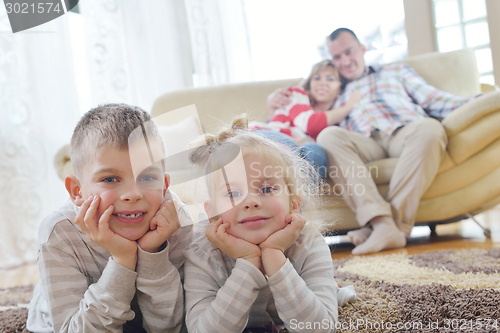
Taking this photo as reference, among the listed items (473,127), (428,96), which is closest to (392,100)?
(428,96)

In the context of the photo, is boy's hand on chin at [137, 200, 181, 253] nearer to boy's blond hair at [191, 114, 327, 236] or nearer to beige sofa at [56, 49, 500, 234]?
boy's blond hair at [191, 114, 327, 236]

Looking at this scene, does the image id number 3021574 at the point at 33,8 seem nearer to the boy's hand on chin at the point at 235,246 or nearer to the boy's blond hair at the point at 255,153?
the boy's blond hair at the point at 255,153

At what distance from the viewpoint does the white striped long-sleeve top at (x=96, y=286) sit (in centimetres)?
60

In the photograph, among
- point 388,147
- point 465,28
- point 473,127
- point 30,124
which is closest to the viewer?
point 473,127

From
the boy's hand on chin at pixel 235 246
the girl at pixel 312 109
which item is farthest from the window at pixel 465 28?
the boy's hand on chin at pixel 235 246

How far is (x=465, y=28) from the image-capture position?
3.06 meters

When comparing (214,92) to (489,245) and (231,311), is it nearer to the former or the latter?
(489,245)

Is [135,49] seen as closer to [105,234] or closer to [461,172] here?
[461,172]

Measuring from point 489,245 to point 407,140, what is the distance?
0.47m

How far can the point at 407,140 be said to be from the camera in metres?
1.58

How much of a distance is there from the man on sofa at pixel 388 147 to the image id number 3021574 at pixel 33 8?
1.34 m

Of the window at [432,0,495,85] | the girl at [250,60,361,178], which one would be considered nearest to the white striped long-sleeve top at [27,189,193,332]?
the girl at [250,60,361,178]

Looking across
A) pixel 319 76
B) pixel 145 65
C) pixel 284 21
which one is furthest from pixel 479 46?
pixel 145 65

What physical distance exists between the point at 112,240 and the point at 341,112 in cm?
149
